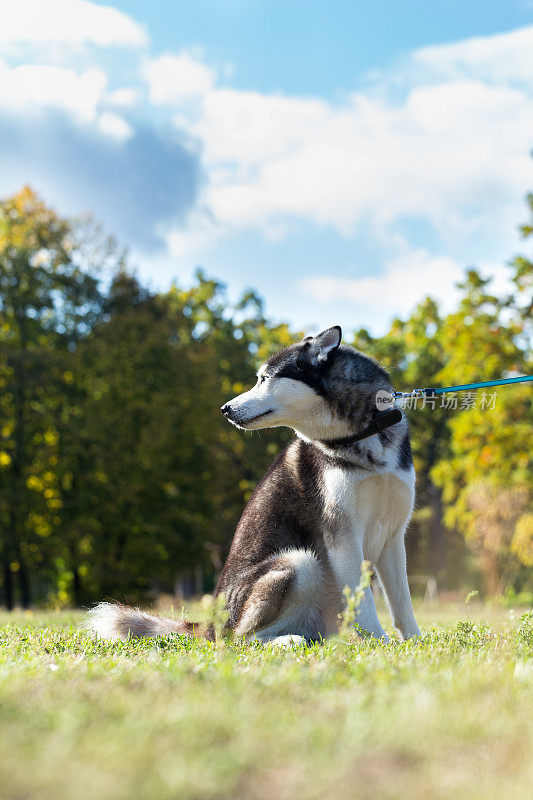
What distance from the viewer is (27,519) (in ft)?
77.3

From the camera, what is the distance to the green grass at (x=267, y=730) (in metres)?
2.02

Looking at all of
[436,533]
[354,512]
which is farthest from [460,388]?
[436,533]

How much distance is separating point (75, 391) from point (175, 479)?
453cm

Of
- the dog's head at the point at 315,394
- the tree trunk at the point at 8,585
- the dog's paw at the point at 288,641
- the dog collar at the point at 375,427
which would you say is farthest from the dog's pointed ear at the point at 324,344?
the tree trunk at the point at 8,585

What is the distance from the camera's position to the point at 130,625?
221 inches

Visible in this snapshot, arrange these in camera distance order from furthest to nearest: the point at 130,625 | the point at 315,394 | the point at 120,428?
the point at 120,428, the point at 130,625, the point at 315,394

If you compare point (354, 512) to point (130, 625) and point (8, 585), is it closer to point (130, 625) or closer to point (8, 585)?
point (130, 625)

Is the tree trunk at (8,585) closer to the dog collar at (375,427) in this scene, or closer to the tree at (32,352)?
the tree at (32,352)

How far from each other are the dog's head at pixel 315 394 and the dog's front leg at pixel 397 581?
940mm

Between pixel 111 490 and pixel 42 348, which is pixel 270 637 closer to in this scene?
pixel 111 490

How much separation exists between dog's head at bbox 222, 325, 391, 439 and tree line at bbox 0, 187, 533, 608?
49.2 feet

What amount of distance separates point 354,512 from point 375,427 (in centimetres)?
65

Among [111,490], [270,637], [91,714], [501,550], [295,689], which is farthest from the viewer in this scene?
[111,490]

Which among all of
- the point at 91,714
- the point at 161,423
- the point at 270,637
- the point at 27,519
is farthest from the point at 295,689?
the point at 27,519
